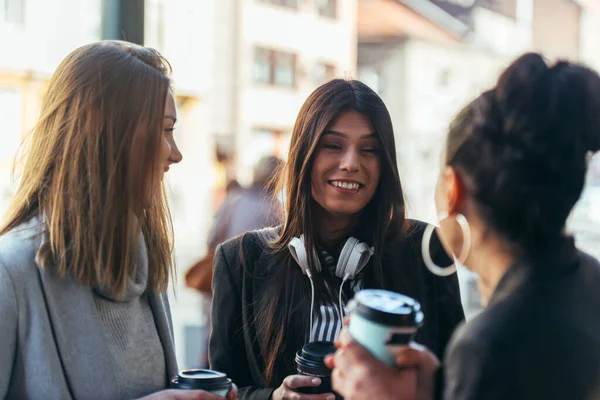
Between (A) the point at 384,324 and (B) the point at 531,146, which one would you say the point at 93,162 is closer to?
(A) the point at 384,324

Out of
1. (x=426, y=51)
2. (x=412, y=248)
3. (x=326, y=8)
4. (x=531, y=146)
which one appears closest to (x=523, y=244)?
(x=531, y=146)

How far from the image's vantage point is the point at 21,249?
200cm

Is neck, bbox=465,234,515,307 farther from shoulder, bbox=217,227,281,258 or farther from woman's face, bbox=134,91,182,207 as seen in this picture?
shoulder, bbox=217,227,281,258

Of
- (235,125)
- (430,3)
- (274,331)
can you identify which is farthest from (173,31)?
(274,331)

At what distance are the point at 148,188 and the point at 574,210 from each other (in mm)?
1079

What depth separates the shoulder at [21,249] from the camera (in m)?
1.96

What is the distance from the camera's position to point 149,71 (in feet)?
7.19

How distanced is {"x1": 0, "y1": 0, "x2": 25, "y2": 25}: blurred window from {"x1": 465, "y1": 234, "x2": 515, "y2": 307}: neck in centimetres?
2117

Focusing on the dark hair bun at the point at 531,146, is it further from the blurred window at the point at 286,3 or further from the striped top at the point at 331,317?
the blurred window at the point at 286,3

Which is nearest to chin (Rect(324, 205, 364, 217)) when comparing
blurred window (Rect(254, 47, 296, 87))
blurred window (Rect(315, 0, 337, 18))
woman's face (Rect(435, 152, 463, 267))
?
woman's face (Rect(435, 152, 463, 267))

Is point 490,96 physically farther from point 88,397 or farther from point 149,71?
point 88,397

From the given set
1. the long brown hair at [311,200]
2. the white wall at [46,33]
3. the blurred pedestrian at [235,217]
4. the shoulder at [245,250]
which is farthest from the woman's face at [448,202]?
the white wall at [46,33]

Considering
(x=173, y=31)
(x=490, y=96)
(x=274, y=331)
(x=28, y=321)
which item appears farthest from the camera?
(x=173, y=31)

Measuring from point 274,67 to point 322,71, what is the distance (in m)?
2.19
